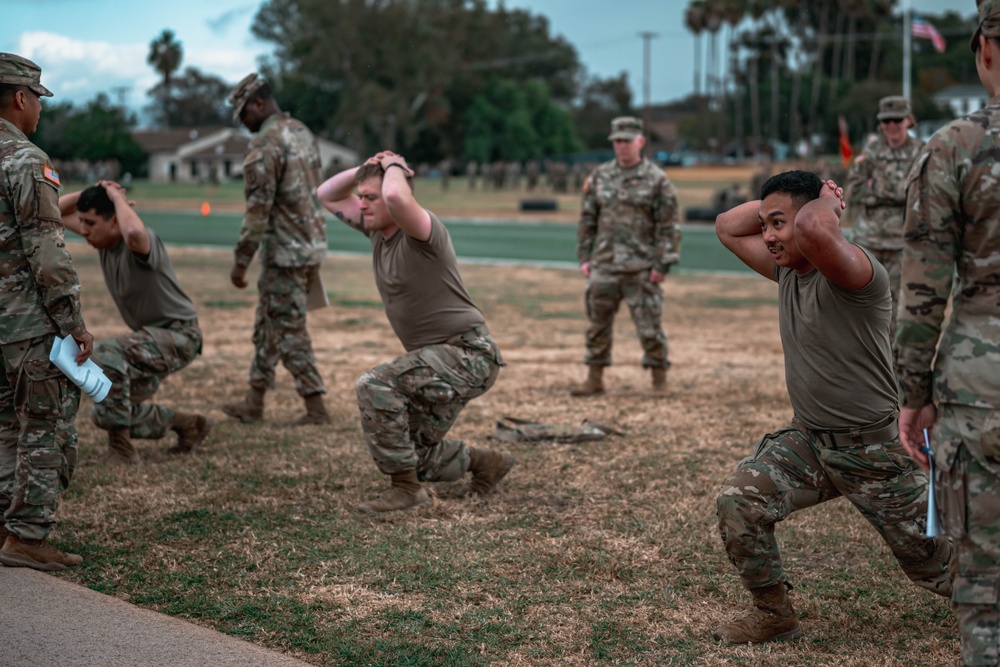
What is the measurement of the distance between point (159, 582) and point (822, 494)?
2840 millimetres

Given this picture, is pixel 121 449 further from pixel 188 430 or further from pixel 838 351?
pixel 838 351

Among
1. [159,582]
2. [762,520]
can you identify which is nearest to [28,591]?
[159,582]

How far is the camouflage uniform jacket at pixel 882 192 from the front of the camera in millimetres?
10125

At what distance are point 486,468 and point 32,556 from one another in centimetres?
237

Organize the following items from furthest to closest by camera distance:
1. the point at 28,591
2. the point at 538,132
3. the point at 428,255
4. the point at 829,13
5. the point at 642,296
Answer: the point at 538,132
the point at 829,13
the point at 642,296
the point at 428,255
the point at 28,591

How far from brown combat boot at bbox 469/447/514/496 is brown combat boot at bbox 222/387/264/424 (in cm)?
249

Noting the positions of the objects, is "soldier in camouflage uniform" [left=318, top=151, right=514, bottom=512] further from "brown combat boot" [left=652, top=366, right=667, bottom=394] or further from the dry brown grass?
"brown combat boot" [left=652, top=366, right=667, bottom=394]

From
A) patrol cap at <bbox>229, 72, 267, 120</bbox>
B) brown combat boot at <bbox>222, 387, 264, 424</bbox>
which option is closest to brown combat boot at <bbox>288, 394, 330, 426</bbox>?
brown combat boot at <bbox>222, 387, 264, 424</bbox>

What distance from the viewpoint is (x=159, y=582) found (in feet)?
16.2

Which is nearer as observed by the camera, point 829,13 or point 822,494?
point 822,494

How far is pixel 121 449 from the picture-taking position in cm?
696

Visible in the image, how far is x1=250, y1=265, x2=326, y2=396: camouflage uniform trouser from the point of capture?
8.06 m

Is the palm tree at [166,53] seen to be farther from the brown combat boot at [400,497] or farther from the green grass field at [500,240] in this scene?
the brown combat boot at [400,497]

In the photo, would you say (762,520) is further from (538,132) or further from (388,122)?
(538,132)
